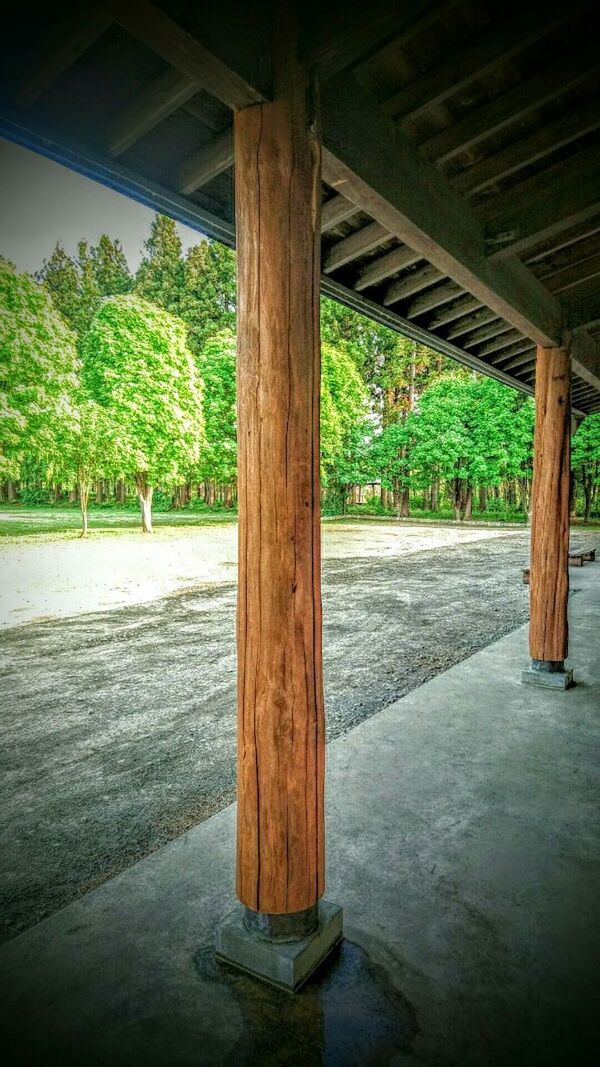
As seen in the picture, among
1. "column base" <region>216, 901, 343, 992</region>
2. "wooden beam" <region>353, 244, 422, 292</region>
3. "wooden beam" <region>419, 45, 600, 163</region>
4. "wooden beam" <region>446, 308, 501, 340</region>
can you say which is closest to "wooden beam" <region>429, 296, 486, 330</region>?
"wooden beam" <region>446, 308, 501, 340</region>

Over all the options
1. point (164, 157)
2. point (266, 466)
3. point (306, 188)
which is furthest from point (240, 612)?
point (164, 157)

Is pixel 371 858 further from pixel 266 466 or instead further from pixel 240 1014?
pixel 266 466

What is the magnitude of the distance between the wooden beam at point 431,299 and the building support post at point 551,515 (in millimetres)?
1075

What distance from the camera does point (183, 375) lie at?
24188 mm

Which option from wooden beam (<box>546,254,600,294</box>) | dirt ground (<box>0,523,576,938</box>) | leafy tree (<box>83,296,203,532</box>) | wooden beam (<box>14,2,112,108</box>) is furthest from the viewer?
leafy tree (<box>83,296,203,532</box>)

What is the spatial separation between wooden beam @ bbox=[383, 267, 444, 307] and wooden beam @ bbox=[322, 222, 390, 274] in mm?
572

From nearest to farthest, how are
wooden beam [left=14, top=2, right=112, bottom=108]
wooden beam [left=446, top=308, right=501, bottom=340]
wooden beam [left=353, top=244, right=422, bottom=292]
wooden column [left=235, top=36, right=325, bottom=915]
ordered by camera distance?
wooden beam [left=14, top=2, right=112, bottom=108], wooden column [left=235, top=36, right=325, bottom=915], wooden beam [left=353, top=244, right=422, bottom=292], wooden beam [left=446, top=308, right=501, bottom=340]

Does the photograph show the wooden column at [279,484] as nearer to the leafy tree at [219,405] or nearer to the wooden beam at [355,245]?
the wooden beam at [355,245]

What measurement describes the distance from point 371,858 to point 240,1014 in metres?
1.03

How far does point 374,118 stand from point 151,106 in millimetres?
1090

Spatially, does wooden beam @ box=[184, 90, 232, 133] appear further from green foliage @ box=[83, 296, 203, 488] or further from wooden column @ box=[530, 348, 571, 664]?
green foliage @ box=[83, 296, 203, 488]

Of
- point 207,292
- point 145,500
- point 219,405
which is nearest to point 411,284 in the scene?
point 145,500

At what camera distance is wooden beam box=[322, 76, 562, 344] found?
96.1 inches

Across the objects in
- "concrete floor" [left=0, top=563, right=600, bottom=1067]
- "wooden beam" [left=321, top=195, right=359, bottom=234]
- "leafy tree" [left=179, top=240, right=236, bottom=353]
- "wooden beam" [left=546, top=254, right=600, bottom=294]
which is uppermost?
"leafy tree" [left=179, top=240, right=236, bottom=353]
